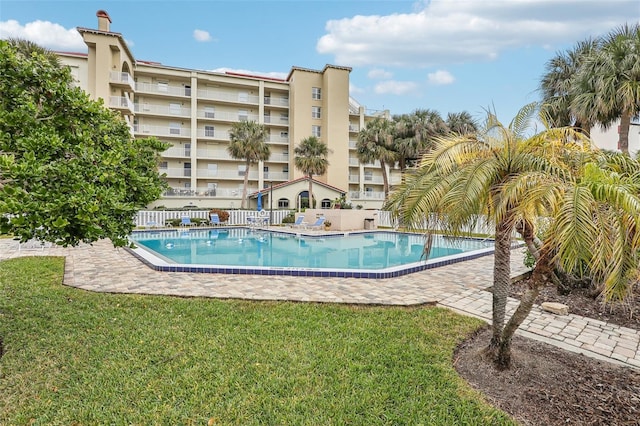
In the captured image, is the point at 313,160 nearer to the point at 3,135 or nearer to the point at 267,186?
the point at 267,186

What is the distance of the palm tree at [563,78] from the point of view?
17.7 metres

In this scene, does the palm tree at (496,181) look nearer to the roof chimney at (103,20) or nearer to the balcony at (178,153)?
the balcony at (178,153)

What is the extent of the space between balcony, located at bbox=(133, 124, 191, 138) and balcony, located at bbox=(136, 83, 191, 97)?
3.36m

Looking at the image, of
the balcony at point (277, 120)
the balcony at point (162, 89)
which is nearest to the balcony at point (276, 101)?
the balcony at point (277, 120)

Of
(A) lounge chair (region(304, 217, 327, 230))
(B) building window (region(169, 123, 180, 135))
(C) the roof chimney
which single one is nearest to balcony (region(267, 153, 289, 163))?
(B) building window (region(169, 123, 180, 135))

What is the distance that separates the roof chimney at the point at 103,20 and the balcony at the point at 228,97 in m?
9.17

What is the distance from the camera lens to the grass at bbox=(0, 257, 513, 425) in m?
2.98

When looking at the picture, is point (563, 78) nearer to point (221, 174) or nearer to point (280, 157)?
point (280, 157)

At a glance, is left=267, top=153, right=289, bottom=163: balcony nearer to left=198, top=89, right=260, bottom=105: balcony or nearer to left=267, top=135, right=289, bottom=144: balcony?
left=267, top=135, right=289, bottom=144: balcony

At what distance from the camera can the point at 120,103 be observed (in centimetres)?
2928

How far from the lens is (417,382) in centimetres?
345

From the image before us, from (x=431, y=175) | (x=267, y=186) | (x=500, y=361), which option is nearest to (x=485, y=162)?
(x=431, y=175)

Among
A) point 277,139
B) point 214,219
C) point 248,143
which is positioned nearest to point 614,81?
point 214,219

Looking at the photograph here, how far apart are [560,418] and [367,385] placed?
1.72 m
